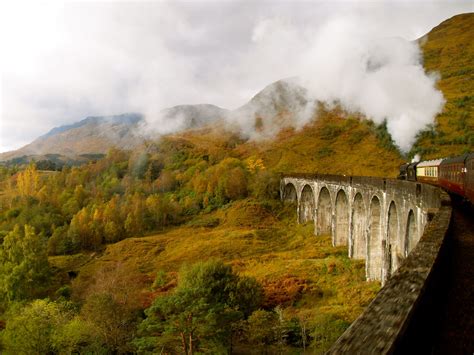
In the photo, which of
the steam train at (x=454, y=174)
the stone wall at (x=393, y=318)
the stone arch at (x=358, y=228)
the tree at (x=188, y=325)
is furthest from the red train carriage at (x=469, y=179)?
the stone arch at (x=358, y=228)

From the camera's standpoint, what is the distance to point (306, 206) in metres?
53.8

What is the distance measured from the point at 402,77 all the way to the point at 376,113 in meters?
23.9

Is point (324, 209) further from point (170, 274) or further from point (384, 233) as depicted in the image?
point (384, 233)

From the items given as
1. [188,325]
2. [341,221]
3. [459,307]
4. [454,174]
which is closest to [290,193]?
[341,221]

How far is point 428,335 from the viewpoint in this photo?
3.87 meters

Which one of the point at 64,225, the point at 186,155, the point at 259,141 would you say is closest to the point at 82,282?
the point at 64,225

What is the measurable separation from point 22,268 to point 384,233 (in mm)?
33485

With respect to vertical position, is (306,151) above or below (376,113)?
below

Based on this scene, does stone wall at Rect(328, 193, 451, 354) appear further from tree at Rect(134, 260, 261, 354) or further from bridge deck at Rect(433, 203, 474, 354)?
tree at Rect(134, 260, 261, 354)

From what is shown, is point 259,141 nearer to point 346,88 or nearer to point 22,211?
point 346,88

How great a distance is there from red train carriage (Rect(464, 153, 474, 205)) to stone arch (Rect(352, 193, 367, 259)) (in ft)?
46.5

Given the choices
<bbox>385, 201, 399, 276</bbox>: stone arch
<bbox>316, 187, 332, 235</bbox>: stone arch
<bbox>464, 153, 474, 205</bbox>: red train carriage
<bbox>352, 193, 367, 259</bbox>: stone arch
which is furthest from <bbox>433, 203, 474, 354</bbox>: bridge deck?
<bbox>316, 187, 332, 235</bbox>: stone arch

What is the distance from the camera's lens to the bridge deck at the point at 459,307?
3971mm

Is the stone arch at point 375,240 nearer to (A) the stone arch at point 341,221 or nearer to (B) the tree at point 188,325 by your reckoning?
(A) the stone arch at point 341,221
